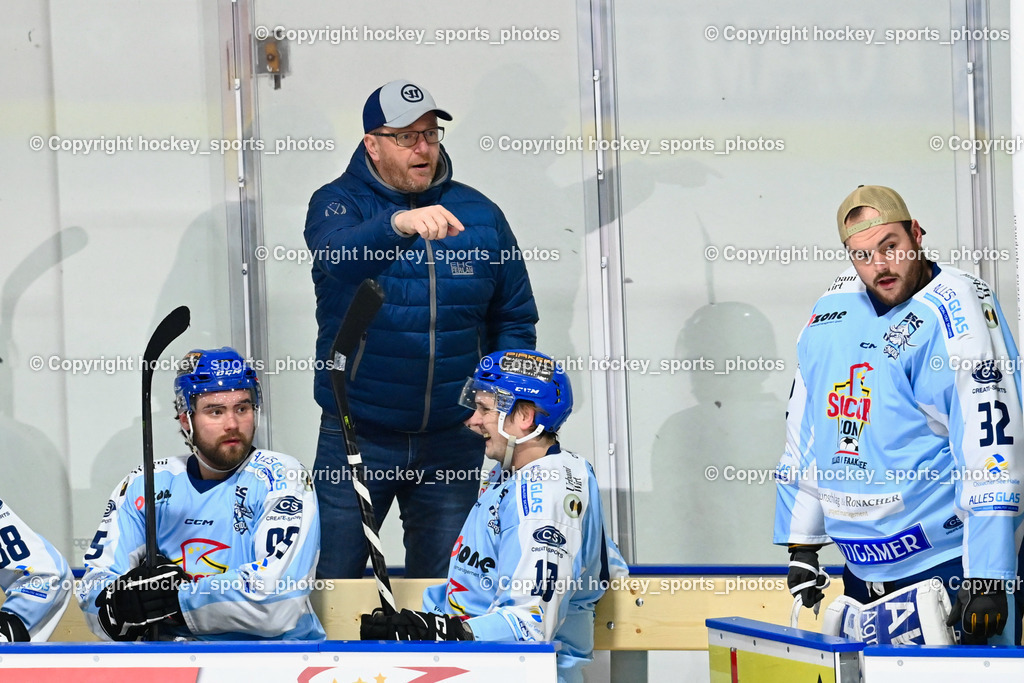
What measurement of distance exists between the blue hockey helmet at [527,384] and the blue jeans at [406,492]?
2.94 feet

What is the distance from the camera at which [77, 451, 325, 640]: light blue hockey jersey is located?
2.92 meters

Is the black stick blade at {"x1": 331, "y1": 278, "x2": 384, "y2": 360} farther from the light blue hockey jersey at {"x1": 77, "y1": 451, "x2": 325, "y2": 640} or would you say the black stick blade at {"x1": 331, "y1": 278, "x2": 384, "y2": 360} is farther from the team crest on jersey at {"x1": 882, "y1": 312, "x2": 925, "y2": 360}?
the team crest on jersey at {"x1": 882, "y1": 312, "x2": 925, "y2": 360}

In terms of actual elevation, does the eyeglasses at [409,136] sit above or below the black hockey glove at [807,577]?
above

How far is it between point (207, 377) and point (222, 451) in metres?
0.19

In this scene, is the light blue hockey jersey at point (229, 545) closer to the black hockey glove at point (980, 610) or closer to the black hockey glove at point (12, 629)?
the black hockey glove at point (12, 629)

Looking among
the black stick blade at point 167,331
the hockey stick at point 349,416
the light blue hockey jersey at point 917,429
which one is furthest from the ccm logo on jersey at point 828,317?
the black stick blade at point 167,331

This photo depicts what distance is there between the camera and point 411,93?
3771 millimetres

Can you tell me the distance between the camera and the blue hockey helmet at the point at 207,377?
314 cm

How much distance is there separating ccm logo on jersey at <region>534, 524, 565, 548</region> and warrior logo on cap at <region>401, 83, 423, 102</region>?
1.58 metres

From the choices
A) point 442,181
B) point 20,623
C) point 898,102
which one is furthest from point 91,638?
point 898,102

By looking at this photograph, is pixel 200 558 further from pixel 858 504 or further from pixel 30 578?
pixel 858 504

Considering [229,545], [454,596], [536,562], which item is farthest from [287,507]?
[536,562]

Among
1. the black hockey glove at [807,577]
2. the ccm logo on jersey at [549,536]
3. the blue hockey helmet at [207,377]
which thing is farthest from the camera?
the blue hockey helmet at [207,377]

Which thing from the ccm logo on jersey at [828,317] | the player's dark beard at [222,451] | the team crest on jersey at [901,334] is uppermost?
the ccm logo on jersey at [828,317]
